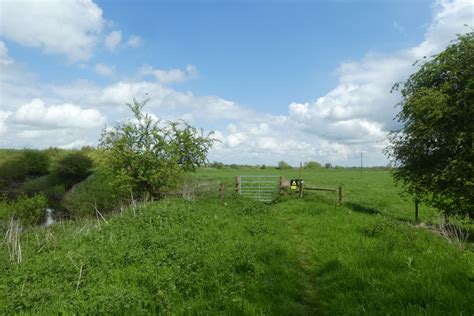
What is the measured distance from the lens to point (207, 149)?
2462cm

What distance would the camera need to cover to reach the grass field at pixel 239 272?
5820mm

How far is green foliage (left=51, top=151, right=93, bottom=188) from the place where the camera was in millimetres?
48375

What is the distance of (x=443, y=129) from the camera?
14078 mm

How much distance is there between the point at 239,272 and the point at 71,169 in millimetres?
46932

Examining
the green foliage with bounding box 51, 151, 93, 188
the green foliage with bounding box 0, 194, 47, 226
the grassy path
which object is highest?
the green foliage with bounding box 51, 151, 93, 188

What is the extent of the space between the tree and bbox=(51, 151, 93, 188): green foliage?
45200mm

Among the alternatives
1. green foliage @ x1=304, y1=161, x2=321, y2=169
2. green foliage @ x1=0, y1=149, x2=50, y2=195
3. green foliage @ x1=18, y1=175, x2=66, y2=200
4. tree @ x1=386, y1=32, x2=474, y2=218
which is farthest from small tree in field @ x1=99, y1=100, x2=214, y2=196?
green foliage @ x1=304, y1=161, x2=321, y2=169

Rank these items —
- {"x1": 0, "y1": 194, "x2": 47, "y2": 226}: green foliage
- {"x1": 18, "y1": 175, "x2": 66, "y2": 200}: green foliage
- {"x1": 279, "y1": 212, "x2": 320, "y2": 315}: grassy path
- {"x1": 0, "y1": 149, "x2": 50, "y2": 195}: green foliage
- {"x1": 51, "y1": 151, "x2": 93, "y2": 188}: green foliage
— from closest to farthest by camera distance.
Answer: {"x1": 279, "y1": 212, "x2": 320, "y2": 315}: grassy path, {"x1": 0, "y1": 194, "x2": 47, "y2": 226}: green foliage, {"x1": 18, "y1": 175, "x2": 66, "y2": 200}: green foliage, {"x1": 51, "y1": 151, "x2": 93, "y2": 188}: green foliage, {"x1": 0, "y1": 149, "x2": 50, "y2": 195}: green foliage

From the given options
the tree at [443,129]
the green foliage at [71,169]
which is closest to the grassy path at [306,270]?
the tree at [443,129]

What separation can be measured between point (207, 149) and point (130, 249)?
15632 millimetres

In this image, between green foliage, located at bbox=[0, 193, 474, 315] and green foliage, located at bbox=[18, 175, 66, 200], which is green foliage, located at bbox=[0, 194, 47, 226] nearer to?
green foliage, located at bbox=[18, 175, 66, 200]

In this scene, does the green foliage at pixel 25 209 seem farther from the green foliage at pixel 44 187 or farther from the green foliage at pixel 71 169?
the green foliage at pixel 71 169

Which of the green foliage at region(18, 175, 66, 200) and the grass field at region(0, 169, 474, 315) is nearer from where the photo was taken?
the grass field at region(0, 169, 474, 315)

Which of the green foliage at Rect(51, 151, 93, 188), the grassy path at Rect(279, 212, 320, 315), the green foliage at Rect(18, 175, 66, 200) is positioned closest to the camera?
the grassy path at Rect(279, 212, 320, 315)
